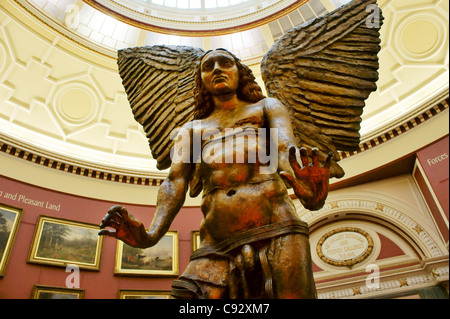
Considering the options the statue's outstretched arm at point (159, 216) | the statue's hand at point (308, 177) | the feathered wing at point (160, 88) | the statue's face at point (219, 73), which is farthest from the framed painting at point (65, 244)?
the statue's hand at point (308, 177)

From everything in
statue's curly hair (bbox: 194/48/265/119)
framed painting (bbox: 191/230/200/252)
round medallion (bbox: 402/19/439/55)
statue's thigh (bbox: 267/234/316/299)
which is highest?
round medallion (bbox: 402/19/439/55)

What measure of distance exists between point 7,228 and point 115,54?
727 cm

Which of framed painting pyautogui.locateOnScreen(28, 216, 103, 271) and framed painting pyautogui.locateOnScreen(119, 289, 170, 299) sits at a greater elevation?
framed painting pyautogui.locateOnScreen(28, 216, 103, 271)

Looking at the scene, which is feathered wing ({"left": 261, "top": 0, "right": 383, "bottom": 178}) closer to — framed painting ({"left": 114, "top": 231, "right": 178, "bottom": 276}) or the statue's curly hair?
the statue's curly hair

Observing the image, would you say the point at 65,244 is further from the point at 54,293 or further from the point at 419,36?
the point at 419,36

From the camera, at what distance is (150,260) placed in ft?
34.5

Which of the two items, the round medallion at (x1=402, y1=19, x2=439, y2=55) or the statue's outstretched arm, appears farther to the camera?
the round medallion at (x1=402, y1=19, x2=439, y2=55)


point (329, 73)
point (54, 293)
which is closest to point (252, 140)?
point (329, 73)

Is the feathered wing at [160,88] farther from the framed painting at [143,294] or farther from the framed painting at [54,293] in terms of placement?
the framed painting at [143,294]

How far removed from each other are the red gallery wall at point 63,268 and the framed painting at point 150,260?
0.16m

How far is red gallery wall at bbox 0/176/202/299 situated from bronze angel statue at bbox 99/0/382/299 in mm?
7366

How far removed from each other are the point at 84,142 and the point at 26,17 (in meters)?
4.46

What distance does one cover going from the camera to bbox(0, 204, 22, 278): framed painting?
860cm

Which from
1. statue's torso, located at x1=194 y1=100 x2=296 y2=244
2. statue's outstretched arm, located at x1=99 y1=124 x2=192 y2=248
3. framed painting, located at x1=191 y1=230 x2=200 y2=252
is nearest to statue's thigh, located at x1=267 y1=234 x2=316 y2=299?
statue's torso, located at x1=194 y1=100 x2=296 y2=244
